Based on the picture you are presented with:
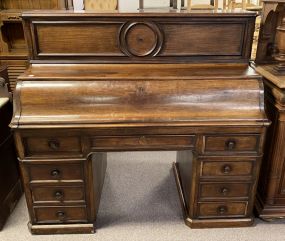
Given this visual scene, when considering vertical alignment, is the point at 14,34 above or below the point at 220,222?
above

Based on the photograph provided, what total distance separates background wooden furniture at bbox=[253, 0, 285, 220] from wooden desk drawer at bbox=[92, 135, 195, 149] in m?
0.52

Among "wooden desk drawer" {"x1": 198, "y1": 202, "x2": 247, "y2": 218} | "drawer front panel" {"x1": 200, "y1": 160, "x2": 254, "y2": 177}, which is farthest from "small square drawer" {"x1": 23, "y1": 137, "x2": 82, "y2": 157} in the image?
"wooden desk drawer" {"x1": 198, "y1": 202, "x2": 247, "y2": 218}

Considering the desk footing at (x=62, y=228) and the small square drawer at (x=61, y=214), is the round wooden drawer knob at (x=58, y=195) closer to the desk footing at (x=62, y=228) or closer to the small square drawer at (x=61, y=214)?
the small square drawer at (x=61, y=214)

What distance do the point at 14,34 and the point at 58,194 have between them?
2.27 m

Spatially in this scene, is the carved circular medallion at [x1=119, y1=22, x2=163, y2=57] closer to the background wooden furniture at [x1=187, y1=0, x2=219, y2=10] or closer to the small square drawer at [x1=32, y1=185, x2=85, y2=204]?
the small square drawer at [x1=32, y1=185, x2=85, y2=204]

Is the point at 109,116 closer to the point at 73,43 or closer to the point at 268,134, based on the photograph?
the point at 73,43

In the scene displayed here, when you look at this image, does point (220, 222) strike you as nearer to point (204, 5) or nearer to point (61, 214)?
point (61, 214)

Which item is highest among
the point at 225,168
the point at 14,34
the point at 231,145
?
the point at 14,34

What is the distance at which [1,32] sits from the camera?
10.2ft

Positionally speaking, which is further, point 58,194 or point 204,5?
point 204,5

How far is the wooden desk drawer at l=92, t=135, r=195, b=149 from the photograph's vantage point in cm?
161

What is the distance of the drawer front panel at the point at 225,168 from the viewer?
1.70 metres

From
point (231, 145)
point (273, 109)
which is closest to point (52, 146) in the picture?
point (231, 145)

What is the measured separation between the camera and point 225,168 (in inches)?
67.5
